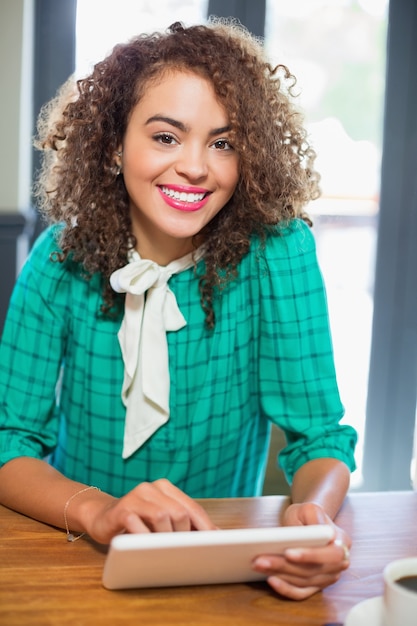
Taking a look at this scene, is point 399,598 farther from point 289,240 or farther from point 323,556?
point 289,240

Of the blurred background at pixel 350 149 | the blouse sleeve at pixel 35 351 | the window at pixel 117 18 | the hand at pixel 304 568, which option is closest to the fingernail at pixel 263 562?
the hand at pixel 304 568

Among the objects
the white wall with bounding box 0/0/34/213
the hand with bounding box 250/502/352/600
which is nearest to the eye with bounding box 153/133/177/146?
the hand with bounding box 250/502/352/600

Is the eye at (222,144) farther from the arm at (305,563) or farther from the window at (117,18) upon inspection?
the window at (117,18)

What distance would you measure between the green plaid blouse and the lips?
18 centimetres

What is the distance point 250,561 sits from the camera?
3.19ft

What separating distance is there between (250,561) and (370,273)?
2249 millimetres

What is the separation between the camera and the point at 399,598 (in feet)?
2.69

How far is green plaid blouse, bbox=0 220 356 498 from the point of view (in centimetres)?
154

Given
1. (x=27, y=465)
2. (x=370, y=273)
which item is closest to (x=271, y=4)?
(x=370, y=273)

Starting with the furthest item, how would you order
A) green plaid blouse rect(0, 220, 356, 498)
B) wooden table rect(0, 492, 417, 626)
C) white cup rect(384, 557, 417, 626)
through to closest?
green plaid blouse rect(0, 220, 356, 498) < wooden table rect(0, 492, 417, 626) < white cup rect(384, 557, 417, 626)

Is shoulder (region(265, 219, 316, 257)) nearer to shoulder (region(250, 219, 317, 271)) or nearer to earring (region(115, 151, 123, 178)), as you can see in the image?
shoulder (region(250, 219, 317, 271))

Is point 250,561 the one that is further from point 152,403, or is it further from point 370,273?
point 370,273

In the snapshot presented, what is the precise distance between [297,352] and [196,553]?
695mm

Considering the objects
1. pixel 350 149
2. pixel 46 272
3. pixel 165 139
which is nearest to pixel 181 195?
pixel 165 139
